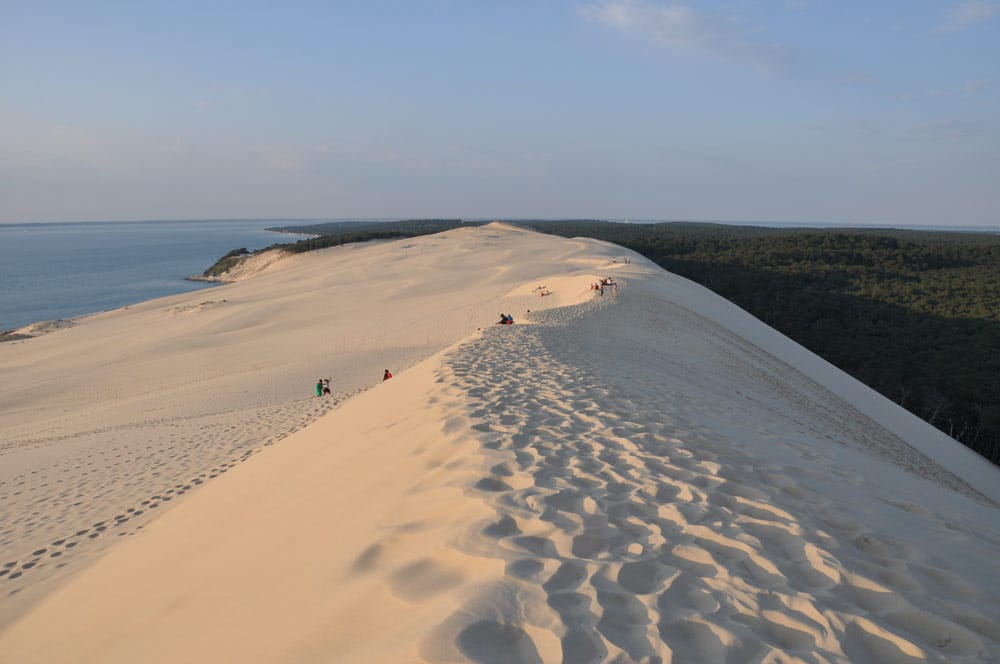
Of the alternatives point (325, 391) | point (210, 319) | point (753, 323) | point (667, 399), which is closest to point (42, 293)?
point (210, 319)

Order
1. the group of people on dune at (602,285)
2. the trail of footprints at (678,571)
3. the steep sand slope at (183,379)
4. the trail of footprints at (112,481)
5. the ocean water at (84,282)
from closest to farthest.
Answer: the trail of footprints at (678,571) < the trail of footprints at (112,481) < the steep sand slope at (183,379) < the group of people on dune at (602,285) < the ocean water at (84,282)

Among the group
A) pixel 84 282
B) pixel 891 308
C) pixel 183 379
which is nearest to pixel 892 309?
pixel 891 308

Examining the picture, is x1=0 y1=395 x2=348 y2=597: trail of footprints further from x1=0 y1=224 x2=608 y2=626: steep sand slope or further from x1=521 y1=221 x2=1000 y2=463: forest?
x1=521 y1=221 x2=1000 y2=463: forest

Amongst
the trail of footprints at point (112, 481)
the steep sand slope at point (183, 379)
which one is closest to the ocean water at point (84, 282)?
the steep sand slope at point (183, 379)

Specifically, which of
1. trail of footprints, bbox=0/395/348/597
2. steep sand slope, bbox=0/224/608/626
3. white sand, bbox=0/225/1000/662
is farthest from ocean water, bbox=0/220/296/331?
white sand, bbox=0/225/1000/662

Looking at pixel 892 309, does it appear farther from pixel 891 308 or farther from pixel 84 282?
pixel 84 282

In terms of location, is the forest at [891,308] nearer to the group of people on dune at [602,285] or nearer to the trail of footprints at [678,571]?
the group of people on dune at [602,285]

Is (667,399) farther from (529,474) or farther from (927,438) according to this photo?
(927,438)
